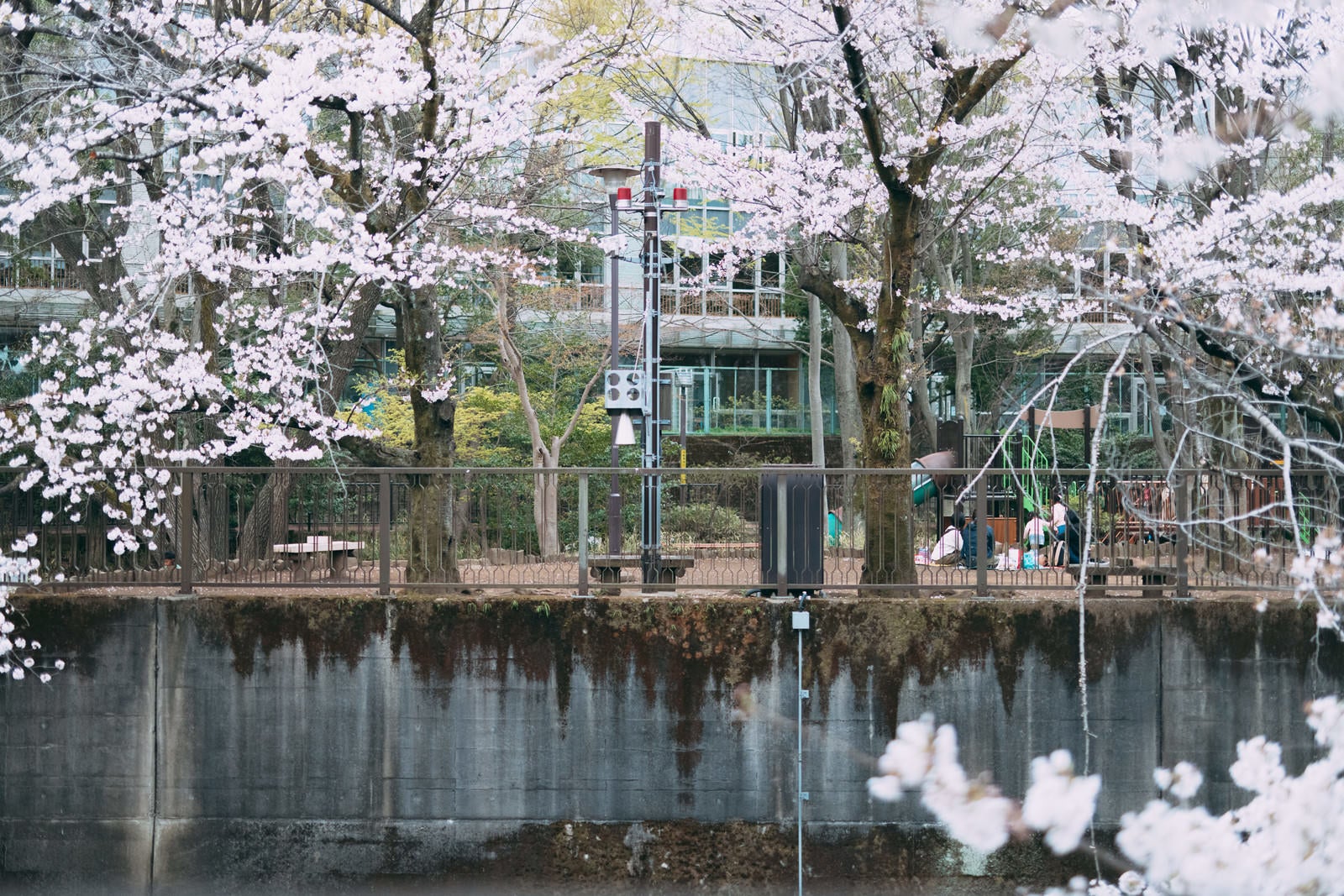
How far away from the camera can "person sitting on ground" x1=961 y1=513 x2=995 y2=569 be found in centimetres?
1160

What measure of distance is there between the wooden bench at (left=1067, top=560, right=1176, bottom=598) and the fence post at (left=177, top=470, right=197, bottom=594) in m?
7.87

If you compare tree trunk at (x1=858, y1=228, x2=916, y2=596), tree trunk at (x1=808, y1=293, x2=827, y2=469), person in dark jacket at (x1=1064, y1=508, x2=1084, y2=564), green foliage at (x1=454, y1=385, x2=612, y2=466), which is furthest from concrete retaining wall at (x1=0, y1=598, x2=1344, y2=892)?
tree trunk at (x1=808, y1=293, x2=827, y2=469)

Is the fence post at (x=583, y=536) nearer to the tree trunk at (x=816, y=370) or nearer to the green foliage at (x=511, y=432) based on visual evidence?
the green foliage at (x=511, y=432)

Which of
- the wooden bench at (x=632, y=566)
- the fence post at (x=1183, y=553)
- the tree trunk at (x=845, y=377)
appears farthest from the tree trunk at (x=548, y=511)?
the tree trunk at (x=845, y=377)

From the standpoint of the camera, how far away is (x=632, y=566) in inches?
464

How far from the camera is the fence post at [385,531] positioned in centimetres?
1133

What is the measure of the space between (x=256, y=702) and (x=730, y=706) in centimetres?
422

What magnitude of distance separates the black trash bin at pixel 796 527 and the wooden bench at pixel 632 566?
806mm

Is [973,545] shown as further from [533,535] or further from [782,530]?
[533,535]

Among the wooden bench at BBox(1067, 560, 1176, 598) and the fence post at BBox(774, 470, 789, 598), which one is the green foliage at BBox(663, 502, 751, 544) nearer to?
the fence post at BBox(774, 470, 789, 598)

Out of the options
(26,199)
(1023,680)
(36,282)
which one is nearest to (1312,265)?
(1023,680)

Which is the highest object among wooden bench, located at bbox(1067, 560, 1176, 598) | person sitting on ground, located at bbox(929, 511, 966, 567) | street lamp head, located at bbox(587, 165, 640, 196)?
street lamp head, located at bbox(587, 165, 640, 196)

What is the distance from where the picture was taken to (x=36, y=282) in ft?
84.9

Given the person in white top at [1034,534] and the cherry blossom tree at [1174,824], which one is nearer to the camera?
the cherry blossom tree at [1174,824]
